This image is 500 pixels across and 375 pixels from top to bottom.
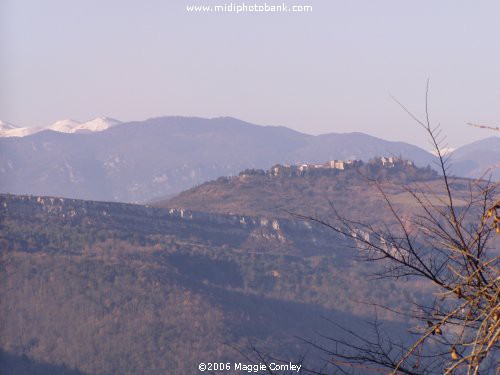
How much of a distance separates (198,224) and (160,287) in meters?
20.2

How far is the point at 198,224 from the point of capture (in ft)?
304

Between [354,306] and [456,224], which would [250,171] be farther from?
[456,224]

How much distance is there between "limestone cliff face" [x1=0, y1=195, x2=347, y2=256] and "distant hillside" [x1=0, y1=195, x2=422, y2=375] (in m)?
0.14

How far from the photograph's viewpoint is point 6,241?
240 feet

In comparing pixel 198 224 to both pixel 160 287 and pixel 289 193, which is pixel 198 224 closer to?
pixel 289 193

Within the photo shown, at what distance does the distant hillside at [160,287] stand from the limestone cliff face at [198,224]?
140 mm

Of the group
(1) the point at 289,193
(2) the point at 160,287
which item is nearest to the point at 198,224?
(1) the point at 289,193

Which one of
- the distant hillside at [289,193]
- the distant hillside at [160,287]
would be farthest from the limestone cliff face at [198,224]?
the distant hillside at [289,193]

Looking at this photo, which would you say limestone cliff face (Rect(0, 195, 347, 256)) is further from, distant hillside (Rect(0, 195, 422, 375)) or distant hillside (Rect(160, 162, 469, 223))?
distant hillside (Rect(160, 162, 469, 223))

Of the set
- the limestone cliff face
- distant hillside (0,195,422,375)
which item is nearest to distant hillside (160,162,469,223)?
the limestone cliff face

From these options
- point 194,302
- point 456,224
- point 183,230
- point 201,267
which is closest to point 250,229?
point 183,230

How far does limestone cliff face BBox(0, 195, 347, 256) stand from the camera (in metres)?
86.3

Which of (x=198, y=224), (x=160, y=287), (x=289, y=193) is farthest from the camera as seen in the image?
(x=289, y=193)

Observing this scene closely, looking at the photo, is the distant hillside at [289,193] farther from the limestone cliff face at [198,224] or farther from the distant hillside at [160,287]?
the distant hillside at [160,287]
